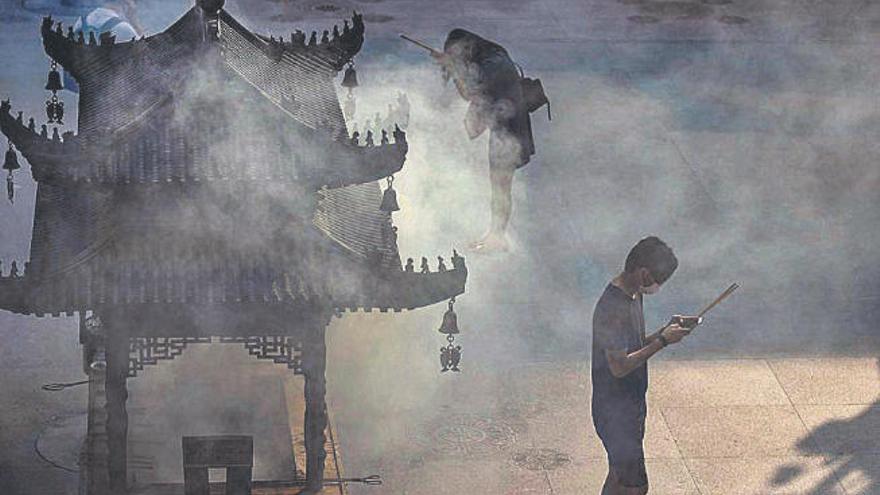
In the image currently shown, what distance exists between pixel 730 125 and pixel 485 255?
4.99 metres

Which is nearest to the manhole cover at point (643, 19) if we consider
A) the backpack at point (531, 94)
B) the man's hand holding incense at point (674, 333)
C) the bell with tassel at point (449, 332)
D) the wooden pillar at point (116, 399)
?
the backpack at point (531, 94)

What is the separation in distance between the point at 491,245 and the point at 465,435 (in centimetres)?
358

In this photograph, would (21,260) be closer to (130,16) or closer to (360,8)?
(130,16)

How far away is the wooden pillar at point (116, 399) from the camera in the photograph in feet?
33.8

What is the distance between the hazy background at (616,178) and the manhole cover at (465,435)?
0.37m

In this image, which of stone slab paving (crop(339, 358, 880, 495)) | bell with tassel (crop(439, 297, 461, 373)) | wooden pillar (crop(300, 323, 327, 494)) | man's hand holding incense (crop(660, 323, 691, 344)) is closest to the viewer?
man's hand holding incense (crop(660, 323, 691, 344))

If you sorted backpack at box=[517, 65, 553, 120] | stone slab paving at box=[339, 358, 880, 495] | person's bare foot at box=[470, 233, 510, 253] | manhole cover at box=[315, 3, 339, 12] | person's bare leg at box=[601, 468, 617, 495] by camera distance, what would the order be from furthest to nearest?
manhole cover at box=[315, 3, 339, 12]
person's bare foot at box=[470, 233, 510, 253]
backpack at box=[517, 65, 553, 120]
stone slab paving at box=[339, 358, 880, 495]
person's bare leg at box=[601, 468, 617, 495]

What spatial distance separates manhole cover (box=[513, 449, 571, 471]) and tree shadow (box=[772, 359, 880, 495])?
5.05 ft

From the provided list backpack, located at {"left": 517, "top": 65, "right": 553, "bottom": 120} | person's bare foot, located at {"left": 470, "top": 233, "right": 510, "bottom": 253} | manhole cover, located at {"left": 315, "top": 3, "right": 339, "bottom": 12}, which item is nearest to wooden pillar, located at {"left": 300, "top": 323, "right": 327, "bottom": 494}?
person's bare foot, located at {"left": 470, "top": 233, "right": 510, "bottom": 253}

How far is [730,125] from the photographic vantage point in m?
18.9

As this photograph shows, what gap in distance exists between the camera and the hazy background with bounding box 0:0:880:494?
1366cm

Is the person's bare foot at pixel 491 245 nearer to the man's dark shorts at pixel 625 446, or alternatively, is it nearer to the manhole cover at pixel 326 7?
the man's dark shorts at pixel 625 446

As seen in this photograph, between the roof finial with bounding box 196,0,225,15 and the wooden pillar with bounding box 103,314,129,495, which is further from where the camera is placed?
the roof finial with bounding box 196,0,225,15

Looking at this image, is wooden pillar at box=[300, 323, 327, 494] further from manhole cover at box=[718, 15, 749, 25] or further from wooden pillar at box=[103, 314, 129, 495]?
manhole cover at box=[718, 15, 749, 25]
